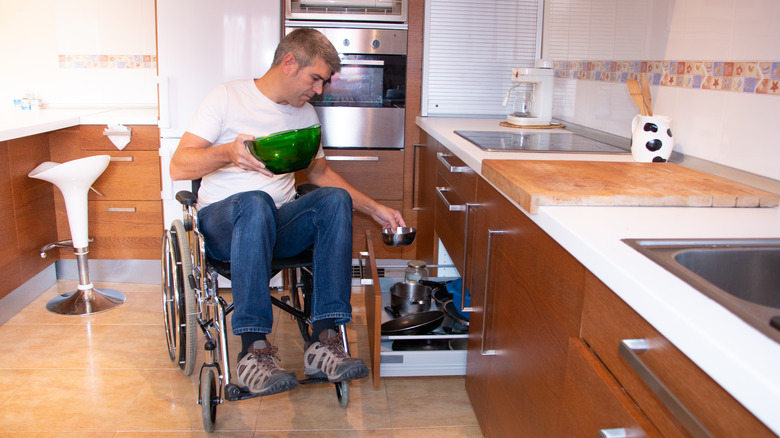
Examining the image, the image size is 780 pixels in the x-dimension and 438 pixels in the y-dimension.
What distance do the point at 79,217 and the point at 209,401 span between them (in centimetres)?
147

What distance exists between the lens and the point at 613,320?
0.93 m

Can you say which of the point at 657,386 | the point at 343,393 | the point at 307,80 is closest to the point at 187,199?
the point at 307,80

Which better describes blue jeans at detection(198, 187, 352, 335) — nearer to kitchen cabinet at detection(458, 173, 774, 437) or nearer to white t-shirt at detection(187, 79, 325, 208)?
white t-shirt at detection(187, 79, 325, 208)

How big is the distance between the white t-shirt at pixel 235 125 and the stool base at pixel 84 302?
1.14 metres

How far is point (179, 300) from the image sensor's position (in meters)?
2.21

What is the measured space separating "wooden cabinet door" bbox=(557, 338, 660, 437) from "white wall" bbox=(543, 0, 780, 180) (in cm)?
79

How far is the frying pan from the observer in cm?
233

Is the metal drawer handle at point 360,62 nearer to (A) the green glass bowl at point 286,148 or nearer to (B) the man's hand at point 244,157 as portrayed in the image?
(A) the green glass bowl at point 286,148

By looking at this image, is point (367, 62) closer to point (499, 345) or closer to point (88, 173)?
point (88, 173)

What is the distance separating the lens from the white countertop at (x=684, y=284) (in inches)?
23.8

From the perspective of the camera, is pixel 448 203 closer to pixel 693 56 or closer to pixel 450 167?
pixel 450 167

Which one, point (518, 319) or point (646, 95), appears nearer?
point (518, 319)

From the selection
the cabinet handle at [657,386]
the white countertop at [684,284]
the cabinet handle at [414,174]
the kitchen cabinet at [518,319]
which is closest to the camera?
the white countertop at [684,284]

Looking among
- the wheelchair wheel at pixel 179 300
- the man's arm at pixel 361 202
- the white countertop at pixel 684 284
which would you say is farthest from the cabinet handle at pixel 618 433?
the wheelchair wheel at pixel 179 300
